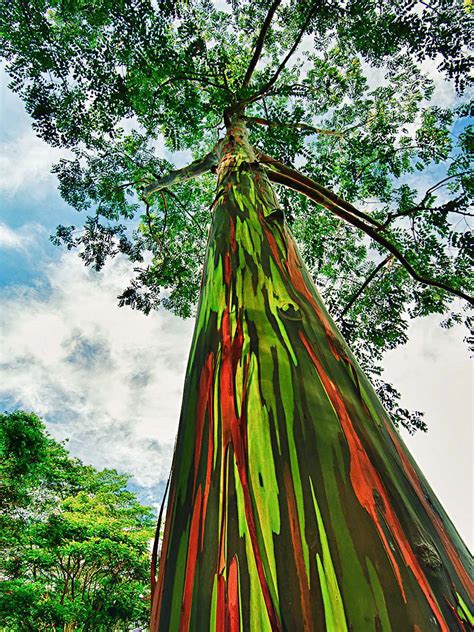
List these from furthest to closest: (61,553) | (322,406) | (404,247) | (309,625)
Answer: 1. (61,553)
2. (404,247)
3. (322,406)
4. (309,625)

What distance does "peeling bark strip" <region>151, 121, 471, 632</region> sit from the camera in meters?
0.42

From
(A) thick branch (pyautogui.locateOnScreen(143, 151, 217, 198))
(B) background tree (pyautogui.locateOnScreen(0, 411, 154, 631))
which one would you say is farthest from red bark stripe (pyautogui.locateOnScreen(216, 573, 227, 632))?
(B) background tree (pyautogui.locateOnScreen(0, 411, 154, 631))

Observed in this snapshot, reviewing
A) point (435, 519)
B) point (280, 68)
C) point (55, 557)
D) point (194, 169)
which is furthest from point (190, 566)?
point (55, 557)

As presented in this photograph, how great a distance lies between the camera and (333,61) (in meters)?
4.94

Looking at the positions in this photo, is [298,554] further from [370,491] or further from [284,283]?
[284,283]

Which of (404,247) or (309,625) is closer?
(309,625)

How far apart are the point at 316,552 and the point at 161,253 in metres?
5.60

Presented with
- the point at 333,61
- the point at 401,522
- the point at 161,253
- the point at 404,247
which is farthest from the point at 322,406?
the point at 333,61

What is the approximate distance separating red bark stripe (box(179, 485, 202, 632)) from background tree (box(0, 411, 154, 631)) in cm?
611

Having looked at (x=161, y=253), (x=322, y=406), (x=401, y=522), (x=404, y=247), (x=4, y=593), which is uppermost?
(x=161, y=253)

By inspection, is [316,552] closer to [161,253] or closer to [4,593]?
[161,253]

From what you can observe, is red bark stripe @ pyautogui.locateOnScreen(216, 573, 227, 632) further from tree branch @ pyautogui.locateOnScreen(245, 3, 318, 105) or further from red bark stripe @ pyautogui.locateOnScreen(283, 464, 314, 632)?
tree branch @ pyautogui.locateOnScreen(245, 3, 318, 105)

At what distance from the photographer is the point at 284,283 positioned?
3.27 ft

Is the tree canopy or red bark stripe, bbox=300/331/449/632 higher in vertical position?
the tree canopy
